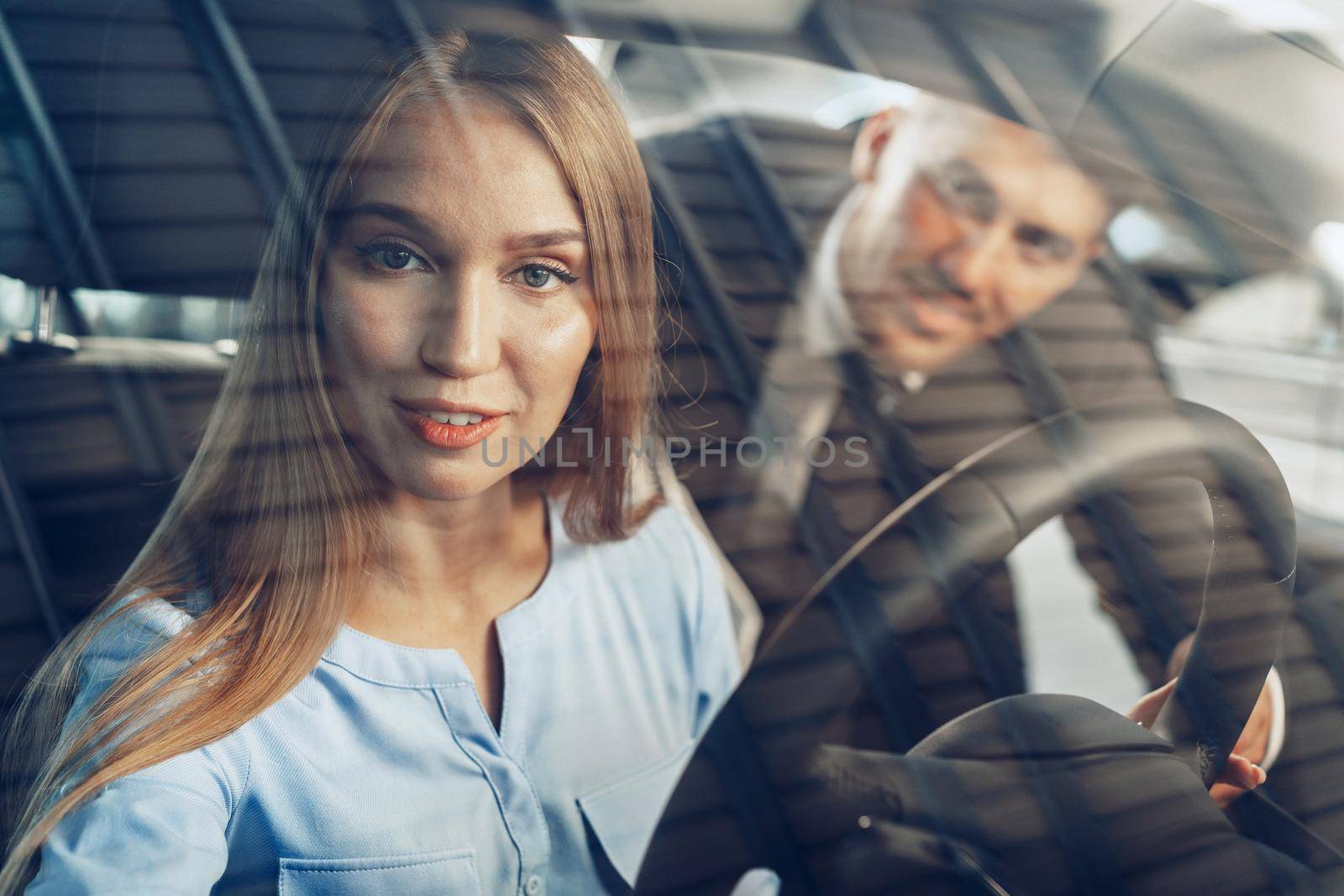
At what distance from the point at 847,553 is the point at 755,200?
435mm

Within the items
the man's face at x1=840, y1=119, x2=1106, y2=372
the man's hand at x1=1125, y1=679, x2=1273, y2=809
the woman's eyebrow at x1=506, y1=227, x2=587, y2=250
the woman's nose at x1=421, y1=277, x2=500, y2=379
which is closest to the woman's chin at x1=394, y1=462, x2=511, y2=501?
the woman's nose at x1=421, y1=277, x2=500, y2=379

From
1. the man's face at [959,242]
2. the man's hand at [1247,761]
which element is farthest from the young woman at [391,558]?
the man's hand at [1247,761]

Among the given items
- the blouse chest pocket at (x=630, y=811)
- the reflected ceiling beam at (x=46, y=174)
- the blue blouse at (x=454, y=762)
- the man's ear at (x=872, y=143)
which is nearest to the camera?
the blue blouse at (x=454, y=762)

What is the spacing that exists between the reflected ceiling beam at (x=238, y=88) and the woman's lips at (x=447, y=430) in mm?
242

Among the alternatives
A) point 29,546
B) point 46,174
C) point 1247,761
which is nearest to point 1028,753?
point 1247,761

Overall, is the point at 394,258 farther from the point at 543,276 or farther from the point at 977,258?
the point at 977,258

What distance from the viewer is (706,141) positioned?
1134mm

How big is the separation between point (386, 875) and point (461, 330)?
0.48m

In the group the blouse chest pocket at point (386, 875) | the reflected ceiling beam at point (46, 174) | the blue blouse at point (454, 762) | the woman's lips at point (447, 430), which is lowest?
the blouse chest pocket at point (386, 875)

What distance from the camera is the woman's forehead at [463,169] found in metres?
0.82

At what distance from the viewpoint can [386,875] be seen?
0.86 meters

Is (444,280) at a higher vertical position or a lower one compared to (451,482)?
higher

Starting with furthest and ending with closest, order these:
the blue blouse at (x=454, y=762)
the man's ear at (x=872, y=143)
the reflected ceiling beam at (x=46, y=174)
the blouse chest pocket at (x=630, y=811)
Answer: the man's ear at (x=872, y=143)
the blouse chest pocket at (x=630, y=811)
the reflected ceiling beam at (x=46, y=174)
the blue blouse at (x=454, y=762)

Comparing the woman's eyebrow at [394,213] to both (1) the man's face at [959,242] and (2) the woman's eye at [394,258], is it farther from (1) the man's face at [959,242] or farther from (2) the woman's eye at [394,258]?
(1) the man's face at [959,242]
